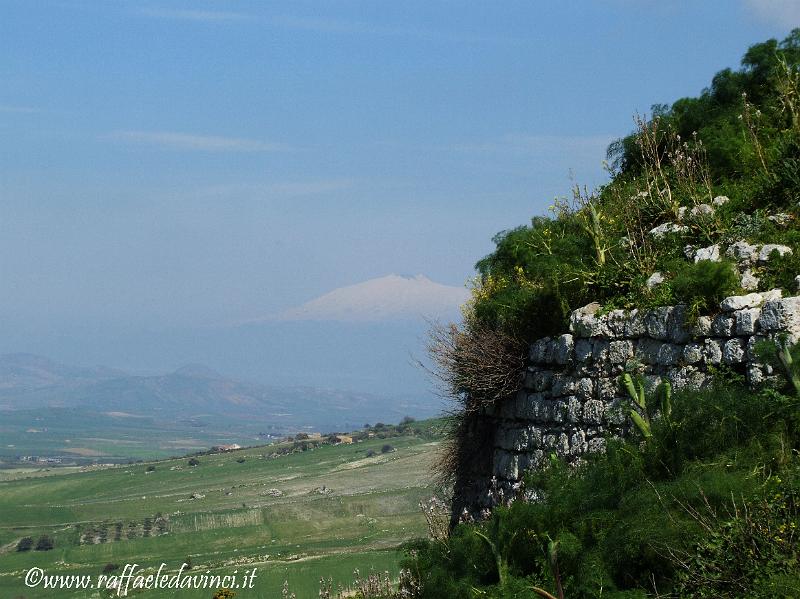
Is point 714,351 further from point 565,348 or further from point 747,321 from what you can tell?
point 565,348

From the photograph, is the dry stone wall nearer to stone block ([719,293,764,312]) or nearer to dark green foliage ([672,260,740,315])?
stone block ([719,293,764,312])

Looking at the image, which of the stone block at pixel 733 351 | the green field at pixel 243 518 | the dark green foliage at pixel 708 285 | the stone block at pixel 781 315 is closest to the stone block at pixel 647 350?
the dark green foliage at pixel 708 285

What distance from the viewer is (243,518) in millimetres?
76062

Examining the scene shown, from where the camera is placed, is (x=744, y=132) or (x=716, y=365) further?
(x=744, y=132)

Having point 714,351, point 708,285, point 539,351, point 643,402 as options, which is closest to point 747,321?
point 714,351

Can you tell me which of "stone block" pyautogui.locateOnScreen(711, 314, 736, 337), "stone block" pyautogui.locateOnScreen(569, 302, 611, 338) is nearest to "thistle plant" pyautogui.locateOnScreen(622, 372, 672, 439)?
"stone block" pyautogui.locateOnScreen(711, 314, 736, 337)

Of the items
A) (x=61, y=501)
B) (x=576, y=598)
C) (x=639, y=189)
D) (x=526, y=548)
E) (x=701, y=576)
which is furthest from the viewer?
(x=61, y=501)

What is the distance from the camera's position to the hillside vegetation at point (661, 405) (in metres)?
8.88

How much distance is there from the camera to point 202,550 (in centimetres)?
6588

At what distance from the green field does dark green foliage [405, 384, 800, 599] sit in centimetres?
2291

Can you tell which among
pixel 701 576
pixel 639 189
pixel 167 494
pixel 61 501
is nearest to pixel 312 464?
pixel 167 494

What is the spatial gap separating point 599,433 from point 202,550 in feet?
187

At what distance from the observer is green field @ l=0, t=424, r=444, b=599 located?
153 feet

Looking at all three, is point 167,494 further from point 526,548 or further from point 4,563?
point 526,548
